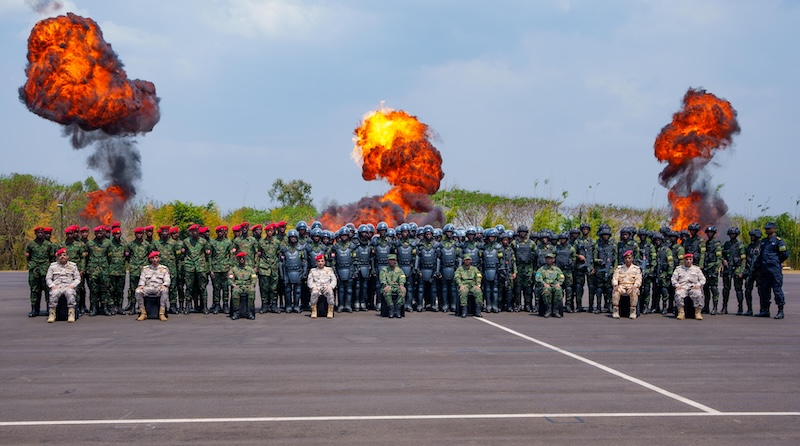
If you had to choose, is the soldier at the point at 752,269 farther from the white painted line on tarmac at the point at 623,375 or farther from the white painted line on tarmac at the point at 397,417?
the white painted line on tarmac at the point at 397,417

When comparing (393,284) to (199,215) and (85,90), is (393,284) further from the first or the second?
(199,215)

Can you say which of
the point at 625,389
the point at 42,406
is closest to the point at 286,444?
the point at 42,406

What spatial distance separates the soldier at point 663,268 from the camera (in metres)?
18.3

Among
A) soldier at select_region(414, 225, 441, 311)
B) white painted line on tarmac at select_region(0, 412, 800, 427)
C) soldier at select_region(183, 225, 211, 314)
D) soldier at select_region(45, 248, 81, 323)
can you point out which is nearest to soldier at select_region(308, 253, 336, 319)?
soldier at select_region(414, 225, 441, 311)

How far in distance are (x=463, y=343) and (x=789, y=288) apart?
66.8ft

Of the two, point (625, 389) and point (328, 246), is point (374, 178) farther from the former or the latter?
point (625, 389)

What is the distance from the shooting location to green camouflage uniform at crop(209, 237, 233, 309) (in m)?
18.1

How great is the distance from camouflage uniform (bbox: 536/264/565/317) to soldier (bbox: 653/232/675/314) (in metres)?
2.73

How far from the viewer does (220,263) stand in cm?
1809

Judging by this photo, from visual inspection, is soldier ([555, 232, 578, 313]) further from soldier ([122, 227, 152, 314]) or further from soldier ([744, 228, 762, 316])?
soldier ([122, 227, 152, 314])

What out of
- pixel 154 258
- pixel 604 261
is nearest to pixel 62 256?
pixel 154 258

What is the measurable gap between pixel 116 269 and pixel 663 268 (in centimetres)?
1296

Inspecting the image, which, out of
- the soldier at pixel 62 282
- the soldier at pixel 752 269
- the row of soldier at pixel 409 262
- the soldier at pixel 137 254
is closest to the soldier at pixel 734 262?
the row of soldier at pixel 409 262

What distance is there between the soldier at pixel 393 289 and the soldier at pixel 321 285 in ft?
3.87
